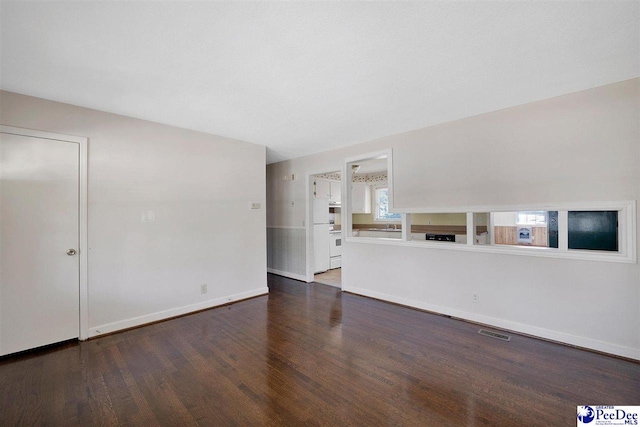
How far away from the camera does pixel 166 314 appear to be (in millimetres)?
3529

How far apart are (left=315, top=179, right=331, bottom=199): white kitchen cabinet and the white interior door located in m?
3.92

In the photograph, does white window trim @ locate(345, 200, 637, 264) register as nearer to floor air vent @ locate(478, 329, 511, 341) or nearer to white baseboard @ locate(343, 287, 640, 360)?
white baseboard @ locate(343, 287, 640, 360)

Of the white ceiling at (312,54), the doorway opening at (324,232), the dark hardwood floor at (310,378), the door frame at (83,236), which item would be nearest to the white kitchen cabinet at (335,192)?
the doorway opening at (324,232)

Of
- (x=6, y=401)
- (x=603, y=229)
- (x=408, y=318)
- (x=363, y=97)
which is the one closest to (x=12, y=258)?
(x=6, y=401)

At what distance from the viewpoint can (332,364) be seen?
2.40m

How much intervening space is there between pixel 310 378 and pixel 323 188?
14.1ft

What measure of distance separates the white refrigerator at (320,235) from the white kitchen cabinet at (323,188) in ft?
0.44

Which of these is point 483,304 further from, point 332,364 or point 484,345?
point 332,364

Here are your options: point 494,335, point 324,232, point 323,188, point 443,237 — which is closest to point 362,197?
point 323,188

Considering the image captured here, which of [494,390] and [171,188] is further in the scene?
[171,188]

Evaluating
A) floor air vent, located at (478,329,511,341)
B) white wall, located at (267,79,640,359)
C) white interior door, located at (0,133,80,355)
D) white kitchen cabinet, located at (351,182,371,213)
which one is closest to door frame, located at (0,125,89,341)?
white interior door, located at (0,133,80,355)

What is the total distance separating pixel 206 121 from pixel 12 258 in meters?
2.38

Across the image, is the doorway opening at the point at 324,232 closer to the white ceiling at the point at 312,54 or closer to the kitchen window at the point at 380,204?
the kitchen window at the point at 380,204

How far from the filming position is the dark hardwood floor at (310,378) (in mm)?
1811
